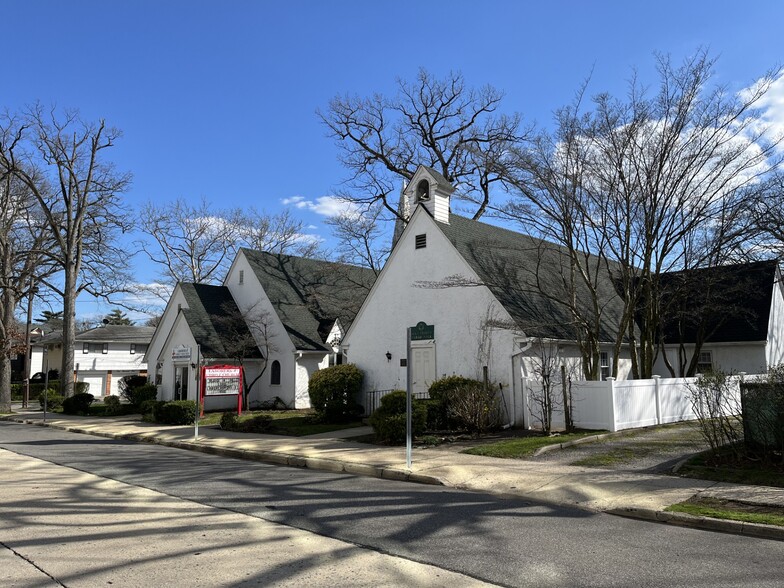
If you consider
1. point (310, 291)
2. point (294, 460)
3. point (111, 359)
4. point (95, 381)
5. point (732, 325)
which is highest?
point (310, 291)

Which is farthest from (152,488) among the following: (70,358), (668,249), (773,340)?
(70,358)

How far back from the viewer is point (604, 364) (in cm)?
2262

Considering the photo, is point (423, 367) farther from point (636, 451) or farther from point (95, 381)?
point (95, 381)

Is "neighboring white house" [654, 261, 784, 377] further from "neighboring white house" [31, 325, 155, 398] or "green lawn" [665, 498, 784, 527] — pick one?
"neighboring white house" [31, 325, 155, 398]

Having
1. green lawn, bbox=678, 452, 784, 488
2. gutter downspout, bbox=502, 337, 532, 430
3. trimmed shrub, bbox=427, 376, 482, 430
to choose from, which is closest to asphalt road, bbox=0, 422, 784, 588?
green lawn, bbox=678, 452, 784, 488

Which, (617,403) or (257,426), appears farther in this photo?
(257,426)

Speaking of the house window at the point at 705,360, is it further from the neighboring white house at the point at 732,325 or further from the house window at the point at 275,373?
the house window at the point at 275,373

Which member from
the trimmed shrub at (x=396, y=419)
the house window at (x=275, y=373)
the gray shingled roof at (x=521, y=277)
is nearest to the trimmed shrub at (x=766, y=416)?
the trimmed shrub at (x=396, y=419)

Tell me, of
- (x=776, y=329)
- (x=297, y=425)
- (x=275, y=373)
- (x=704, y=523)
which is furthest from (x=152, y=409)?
(x=776, y=329)

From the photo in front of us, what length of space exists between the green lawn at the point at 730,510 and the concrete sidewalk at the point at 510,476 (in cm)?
18

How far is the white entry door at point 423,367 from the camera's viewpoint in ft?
69.3

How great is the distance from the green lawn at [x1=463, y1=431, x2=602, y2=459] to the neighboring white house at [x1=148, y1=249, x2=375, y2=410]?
15.7 meters

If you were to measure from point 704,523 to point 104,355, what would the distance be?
2101 inches

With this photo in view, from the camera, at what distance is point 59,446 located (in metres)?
17.3
